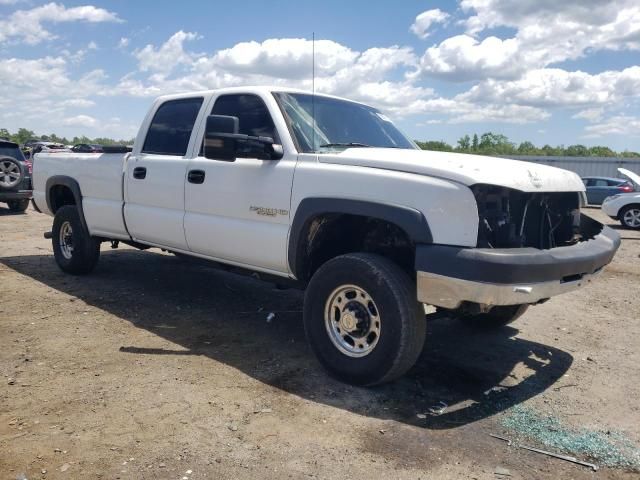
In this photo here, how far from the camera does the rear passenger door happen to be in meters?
5.08

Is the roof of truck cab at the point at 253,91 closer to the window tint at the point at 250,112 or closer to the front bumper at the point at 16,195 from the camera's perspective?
the window tint at the point at 250,112

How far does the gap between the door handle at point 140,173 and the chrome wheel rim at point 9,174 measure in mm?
8684

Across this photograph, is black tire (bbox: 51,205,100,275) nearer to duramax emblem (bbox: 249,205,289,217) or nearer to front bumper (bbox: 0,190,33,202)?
duramax emblem (bbox: 249,205,289,217)

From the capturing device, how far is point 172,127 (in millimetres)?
5438

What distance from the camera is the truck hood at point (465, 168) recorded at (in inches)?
132

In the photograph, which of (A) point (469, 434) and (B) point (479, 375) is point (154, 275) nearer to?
(B) point (479, 375)

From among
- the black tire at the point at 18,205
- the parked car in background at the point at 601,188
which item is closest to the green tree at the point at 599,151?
the parked car in background at the point at 601,188

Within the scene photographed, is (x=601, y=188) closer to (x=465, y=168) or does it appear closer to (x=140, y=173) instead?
(x=140, y=173)

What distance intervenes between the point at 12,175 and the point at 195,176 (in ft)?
32.2

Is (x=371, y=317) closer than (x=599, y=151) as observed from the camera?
Yes

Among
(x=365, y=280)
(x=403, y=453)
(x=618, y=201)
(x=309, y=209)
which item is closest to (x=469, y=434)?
(x=403, y=453)

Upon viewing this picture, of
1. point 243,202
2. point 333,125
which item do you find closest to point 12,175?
point 243,202

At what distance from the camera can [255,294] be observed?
250 inches

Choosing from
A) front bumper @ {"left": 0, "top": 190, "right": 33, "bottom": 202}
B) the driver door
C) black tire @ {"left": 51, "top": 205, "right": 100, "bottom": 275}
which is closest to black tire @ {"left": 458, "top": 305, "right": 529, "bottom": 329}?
the driver door
